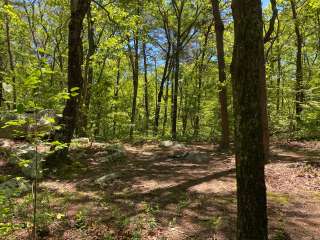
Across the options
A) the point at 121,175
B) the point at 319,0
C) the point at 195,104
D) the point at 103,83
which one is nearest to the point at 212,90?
the point at 195,104

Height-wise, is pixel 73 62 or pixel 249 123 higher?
pixel 73 62

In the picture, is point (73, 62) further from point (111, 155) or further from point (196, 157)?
point (196, 157)

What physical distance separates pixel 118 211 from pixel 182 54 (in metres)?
23.0

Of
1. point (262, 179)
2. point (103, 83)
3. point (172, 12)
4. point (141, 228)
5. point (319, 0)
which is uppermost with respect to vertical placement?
point (172, 12)

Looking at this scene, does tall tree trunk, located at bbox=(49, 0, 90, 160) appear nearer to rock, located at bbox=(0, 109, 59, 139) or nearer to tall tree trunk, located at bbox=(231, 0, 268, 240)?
rock, located at bbox=(0, 109, 59, 139)

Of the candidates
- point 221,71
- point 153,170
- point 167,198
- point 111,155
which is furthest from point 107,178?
point 221,71

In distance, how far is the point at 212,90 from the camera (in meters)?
21.8

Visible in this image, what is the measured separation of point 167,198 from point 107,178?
2263 millimetres

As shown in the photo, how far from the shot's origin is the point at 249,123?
3930 millimetres

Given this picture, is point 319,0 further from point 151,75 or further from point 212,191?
point 151,75

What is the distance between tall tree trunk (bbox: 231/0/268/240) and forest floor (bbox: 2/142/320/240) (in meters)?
1.56

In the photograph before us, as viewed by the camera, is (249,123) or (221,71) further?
(221,71)

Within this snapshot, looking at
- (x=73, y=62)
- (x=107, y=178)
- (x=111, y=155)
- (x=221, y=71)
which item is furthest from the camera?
(x=221, y=71)

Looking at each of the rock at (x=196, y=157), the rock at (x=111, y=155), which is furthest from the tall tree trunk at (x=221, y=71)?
the rock at (x=111, y=155)
